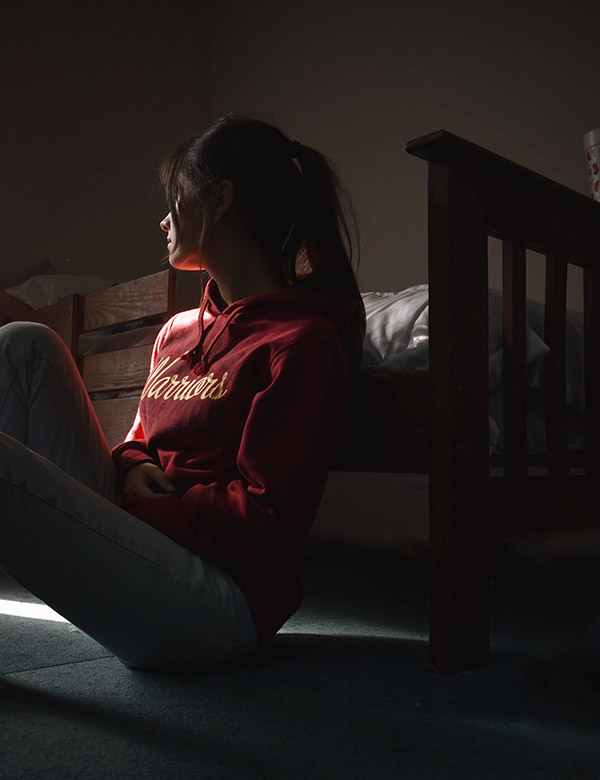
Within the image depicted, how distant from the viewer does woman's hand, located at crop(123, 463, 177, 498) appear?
944mm

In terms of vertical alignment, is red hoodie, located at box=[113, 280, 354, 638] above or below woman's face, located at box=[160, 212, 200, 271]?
below

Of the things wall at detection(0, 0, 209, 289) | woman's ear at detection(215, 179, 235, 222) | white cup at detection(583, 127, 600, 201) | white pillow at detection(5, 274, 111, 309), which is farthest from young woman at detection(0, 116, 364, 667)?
wall at detection(0, 0, 209, 289)

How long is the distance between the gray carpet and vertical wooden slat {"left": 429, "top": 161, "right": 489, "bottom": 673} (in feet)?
0.19

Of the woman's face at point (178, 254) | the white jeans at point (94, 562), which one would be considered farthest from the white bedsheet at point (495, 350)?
the white jeans at point (94, 562)

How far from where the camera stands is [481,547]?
91 cm

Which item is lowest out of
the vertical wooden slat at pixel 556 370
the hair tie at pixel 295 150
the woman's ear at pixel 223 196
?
the vertical wooden slat at pixel 556 370

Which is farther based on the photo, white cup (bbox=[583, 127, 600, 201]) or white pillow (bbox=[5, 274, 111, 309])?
white pillow (bbox=[5, 274, 111, 309])

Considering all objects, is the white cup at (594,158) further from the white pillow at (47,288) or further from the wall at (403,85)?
the white pillow at (47,288)

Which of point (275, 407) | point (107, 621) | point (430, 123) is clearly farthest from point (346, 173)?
point (107, 621)

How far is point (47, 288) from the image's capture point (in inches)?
104

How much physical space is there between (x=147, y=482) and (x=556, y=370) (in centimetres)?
59

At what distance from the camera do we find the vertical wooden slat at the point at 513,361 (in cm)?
100

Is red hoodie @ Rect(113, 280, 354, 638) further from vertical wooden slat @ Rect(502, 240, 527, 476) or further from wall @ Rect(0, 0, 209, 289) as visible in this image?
wall @ Rect(0, 0, 209, 289)

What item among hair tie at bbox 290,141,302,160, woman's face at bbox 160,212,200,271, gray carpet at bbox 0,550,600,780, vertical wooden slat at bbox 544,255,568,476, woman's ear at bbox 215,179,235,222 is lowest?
gray carpet at bbox 0,550,600,780
